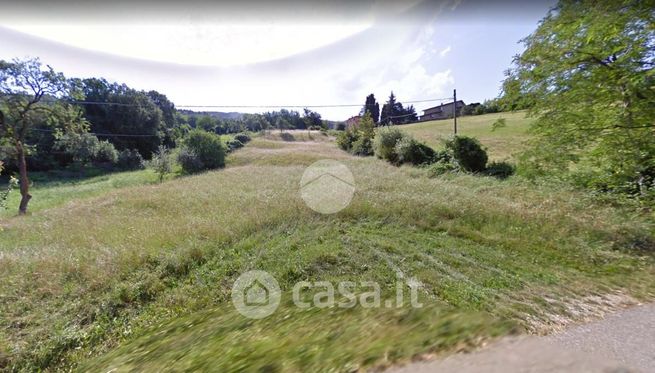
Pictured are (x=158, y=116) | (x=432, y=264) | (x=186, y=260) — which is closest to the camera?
(x=432, y=264)

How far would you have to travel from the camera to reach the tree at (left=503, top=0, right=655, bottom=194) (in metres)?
4.81

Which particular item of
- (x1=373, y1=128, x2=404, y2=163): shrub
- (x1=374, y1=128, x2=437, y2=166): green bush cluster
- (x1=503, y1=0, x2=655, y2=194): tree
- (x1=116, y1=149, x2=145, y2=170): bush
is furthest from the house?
(x1=116, y1=149, x2=145, y2=170): bush

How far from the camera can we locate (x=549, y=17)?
605 centimetres

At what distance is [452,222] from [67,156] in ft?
161

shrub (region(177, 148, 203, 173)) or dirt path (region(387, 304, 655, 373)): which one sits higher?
shrub (region(177, 148, 203, 173))

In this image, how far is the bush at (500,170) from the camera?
12.5 metres

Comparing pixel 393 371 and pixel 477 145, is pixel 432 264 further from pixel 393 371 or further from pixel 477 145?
pixel 477 145

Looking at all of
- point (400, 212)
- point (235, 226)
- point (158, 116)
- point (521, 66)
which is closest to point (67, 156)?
point (158, 116)

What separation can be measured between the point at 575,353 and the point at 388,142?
770 inches

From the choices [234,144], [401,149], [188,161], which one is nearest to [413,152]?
[401,149]

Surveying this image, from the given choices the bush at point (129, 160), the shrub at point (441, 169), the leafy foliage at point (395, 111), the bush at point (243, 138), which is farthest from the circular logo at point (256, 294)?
the leafy foliage at point (395, 111)

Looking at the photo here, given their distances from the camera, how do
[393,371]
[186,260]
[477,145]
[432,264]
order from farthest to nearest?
1. [477,145]
2. [186,260]
3. [432,264]
4. [393,371]

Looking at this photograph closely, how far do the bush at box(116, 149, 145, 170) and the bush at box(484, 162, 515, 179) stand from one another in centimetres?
4073

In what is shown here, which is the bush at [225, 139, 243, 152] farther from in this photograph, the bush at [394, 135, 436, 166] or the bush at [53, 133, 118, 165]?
the bush at [394, 135, 436, 166]
